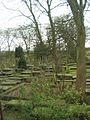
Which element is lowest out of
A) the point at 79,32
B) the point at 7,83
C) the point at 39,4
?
the point at 7,83

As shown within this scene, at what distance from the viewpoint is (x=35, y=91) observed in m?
6.96

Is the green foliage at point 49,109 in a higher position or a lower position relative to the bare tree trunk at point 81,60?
lower

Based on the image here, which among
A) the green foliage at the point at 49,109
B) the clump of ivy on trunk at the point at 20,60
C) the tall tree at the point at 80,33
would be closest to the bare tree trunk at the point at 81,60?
the tall tree at the point at 80,33

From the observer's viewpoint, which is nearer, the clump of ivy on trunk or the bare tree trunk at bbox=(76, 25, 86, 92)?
the bare tree trunk at bbox=(76, 25, 86, 92)

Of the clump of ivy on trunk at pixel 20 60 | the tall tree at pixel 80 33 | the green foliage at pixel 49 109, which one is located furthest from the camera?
the clump of ivy on trunk at pixel 20 60

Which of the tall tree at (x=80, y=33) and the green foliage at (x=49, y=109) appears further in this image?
the tall tree at (x=80, y=33)

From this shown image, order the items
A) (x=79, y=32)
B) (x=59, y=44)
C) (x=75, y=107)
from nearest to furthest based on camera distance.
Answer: (x=75, y=107) < (x=79, y=32) < (x=59, y=44)

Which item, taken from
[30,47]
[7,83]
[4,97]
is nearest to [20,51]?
[30,47]

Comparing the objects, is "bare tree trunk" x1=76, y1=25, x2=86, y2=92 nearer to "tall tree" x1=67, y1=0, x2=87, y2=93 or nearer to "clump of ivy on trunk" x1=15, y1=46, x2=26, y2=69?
"tall tree" x1=67, y1=0, x2=87, y2=93

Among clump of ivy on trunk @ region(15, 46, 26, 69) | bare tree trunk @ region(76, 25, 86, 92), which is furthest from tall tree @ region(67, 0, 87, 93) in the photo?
clump of ivy on trunk @ region(15, 46, 26, 69)

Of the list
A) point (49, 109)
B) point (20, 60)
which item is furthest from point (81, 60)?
point (20, 60)

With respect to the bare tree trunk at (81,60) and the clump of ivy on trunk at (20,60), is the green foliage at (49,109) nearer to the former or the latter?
the bare tree trunk at (81,60)

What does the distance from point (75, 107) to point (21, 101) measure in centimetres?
159

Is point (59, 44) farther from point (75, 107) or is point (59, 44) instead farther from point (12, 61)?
point (75, 107)
